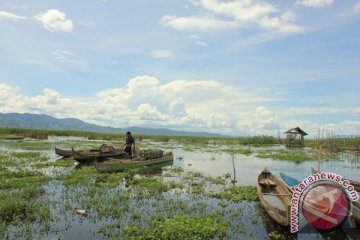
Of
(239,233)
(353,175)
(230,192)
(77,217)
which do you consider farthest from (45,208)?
(353,175)

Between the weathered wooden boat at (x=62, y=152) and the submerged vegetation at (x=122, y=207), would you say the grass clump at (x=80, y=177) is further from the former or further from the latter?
the weathered wooden boat at (x=62, y=152)

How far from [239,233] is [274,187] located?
6.87 metres

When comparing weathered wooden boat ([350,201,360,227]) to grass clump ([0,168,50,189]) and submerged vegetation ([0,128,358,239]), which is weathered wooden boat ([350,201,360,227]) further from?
grass clump ([0,168,50,189])

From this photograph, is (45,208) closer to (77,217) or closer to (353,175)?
(77,217)

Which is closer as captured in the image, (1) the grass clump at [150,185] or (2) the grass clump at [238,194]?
(2) the grass clump at [238,194]

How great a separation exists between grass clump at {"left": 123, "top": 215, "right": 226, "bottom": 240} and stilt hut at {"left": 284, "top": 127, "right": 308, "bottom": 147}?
5056 cm

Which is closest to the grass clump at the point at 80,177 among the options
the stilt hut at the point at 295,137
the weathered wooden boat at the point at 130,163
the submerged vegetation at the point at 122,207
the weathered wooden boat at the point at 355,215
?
the submerged vegetation at the point at 122,207

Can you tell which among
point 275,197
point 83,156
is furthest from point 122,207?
point 83,156

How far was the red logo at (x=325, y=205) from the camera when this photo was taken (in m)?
9.62

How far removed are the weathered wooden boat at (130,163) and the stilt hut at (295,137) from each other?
36.1m

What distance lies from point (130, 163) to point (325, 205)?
1435 cm

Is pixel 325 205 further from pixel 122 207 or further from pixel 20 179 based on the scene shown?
pixel 20 179

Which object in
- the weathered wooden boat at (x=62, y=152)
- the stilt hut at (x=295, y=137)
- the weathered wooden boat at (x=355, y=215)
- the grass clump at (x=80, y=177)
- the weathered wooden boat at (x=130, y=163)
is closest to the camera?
the weathered wooden boat at (x=355, y=215)

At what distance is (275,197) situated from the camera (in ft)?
47.4
